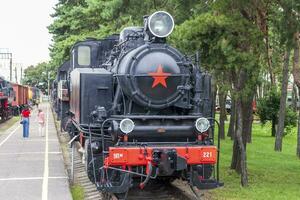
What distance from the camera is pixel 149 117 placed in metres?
9.67

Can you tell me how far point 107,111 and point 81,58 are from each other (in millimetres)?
3836

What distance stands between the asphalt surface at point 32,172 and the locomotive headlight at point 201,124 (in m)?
2.91

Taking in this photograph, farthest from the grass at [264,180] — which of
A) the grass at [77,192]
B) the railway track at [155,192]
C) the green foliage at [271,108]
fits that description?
the green foliage at [271,108]

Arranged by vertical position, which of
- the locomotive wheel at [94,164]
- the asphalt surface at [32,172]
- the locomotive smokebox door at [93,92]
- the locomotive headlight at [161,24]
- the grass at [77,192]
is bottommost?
the grass at [77,192]

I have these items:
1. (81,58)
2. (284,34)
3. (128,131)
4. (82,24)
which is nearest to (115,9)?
(81,58)

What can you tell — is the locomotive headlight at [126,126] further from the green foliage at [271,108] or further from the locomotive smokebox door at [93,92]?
the green foliage at [271,108]

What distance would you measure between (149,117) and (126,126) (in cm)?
54

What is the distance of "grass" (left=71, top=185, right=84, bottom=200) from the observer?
421 inches

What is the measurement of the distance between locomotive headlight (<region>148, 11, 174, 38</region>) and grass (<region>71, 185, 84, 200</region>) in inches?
142

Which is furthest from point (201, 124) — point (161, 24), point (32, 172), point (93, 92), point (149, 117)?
point (32, 172)

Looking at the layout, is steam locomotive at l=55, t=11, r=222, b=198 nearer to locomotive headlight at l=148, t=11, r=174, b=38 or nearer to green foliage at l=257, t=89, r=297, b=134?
locomotive headlight at l=148, t=11, r=174, b=38

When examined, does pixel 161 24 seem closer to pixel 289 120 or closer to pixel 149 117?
pixel 149 117

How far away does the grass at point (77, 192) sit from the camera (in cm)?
1070

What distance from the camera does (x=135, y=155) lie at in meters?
9.23
